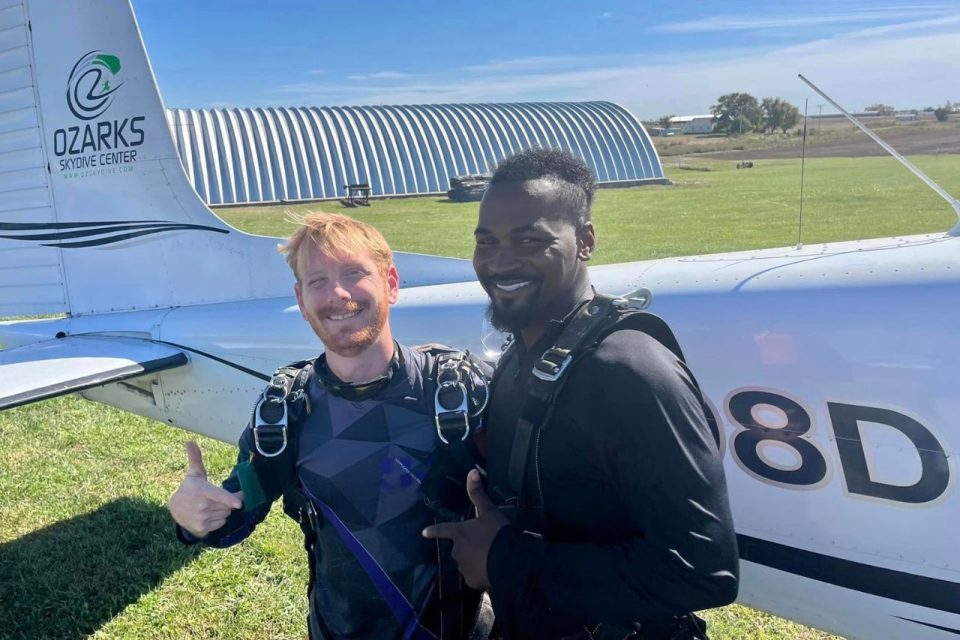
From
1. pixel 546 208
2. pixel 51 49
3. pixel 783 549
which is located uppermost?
pixel 51 49

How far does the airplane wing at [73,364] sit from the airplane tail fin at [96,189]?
458 mm

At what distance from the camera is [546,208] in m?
1.58

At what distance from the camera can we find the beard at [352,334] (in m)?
1.82

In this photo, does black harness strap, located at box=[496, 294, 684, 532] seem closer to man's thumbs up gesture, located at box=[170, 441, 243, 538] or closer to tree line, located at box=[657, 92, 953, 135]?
man's thumbs up gesture, located at box=[170, 441, 243, 538]

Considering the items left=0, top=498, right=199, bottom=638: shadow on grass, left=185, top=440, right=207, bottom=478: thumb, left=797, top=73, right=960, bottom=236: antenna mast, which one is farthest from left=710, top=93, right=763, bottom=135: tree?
left=0, top=498, right=199, bottom=638: shadow on grass

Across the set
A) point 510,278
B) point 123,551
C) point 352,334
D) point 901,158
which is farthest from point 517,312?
point 123,551

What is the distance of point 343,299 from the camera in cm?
182

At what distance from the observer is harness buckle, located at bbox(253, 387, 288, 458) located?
1.79 m

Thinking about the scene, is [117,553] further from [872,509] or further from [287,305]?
[872,509]

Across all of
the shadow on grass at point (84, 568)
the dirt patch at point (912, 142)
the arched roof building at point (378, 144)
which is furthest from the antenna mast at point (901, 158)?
the arched roof building at point (378, 144)

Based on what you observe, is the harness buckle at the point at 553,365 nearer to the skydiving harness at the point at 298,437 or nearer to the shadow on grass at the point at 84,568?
the skydiving harness at the point at 298,437

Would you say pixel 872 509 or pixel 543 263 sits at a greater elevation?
pixel 543 263

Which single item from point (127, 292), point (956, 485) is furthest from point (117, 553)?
point (956, 485)

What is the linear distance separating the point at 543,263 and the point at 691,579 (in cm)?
71
